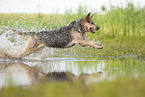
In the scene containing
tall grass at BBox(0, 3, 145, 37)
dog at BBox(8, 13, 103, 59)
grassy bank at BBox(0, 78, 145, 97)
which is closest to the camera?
grassy bank at BBox(0, 78, 145, 97)

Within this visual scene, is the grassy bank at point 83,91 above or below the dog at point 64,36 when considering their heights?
below

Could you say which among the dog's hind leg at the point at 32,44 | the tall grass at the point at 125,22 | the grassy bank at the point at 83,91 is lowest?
the grassy bank at the point at 83,91

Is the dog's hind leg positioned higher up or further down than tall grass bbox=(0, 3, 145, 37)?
further down

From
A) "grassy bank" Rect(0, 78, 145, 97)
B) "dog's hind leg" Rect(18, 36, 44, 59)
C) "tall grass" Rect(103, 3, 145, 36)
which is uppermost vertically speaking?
"tall grass" Rect(103, 3, 145, 36)

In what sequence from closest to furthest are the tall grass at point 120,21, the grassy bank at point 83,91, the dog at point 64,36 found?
1. the grassy bank at point 83,91
2. the dog at point 64,36
3. the tall grass at point 120,21

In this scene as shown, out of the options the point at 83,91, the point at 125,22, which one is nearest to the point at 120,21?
the point at 125,22

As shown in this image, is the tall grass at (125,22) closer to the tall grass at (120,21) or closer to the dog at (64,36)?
the tall grass at (120,21)

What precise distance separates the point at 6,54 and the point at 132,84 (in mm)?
6509

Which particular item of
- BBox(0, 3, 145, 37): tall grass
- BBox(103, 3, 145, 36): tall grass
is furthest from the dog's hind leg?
BBox(103, 3, 145, 36): tall grass

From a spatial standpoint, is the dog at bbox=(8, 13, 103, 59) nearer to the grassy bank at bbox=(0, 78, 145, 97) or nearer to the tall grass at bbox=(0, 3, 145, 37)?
the grassy bank at bbox=(0, 78, 145, 97)

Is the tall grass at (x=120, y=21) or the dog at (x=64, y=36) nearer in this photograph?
the dog at (x=64, y=36)

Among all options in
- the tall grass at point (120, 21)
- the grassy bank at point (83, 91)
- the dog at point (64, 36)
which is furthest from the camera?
the tall grass at point (120, 21)

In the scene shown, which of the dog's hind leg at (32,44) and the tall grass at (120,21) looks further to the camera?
the tall grass at (120,21)

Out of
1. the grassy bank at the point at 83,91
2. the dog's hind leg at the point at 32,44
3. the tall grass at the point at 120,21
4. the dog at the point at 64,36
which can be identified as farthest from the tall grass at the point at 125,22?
the grassy bank at the point at 83,91
